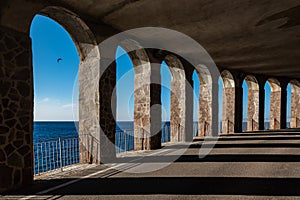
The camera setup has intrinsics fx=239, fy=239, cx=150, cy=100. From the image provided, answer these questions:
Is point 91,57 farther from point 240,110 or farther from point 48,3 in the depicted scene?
point 240,110

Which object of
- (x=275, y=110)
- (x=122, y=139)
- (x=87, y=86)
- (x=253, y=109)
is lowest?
(x=122, y=139)

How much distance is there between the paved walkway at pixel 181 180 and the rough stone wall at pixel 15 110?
43cm

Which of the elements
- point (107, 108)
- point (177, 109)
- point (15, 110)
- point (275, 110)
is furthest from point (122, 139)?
point (275, 110)

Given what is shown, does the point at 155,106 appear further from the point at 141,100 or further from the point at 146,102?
the point at 141,100

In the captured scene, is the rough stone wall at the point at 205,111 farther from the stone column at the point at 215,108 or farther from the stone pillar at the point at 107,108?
the stone pillar at the point at 107,108

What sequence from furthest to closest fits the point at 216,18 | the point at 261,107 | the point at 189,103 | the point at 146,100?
the point at 261,107, the point at 189,103, the point at 146,100, the point at 216,18

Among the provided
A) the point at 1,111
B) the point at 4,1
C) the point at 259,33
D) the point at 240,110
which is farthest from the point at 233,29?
the point at 240,110

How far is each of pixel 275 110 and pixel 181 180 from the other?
19.1 m

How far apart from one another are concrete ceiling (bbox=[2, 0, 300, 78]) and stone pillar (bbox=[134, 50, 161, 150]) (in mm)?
2169

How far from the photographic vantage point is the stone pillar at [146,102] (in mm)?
10023

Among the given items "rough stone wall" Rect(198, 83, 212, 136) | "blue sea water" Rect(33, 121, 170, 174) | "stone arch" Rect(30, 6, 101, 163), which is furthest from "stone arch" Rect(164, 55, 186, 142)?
"stone arch" Rect(30, 6, 101, 163)

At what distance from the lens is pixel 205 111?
50.9ft

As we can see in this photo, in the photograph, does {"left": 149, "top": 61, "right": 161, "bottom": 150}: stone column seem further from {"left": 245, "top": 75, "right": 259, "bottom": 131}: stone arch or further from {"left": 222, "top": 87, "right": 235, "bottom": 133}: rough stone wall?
{"left": 245, "top": 75, "right": 259, "bottom": 131}: stone arch

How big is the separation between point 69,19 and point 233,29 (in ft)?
17.9
